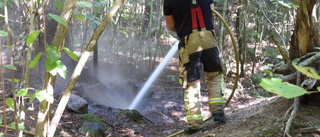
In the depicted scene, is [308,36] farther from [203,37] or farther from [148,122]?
[148,122]

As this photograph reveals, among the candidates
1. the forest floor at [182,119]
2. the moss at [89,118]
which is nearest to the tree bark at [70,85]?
the forest floor at [182,119]

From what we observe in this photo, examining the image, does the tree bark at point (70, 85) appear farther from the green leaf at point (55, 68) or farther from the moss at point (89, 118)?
the moss at point (89, 118)

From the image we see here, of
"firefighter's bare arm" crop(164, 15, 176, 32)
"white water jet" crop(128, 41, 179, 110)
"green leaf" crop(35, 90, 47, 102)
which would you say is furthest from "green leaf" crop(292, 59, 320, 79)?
"white water jet" crop(128, 41, 179, 110)

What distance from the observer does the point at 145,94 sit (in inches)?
351

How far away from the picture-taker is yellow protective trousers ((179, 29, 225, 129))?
3.38 meters

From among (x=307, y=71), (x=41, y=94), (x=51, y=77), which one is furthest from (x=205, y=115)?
(x=307, y=71)

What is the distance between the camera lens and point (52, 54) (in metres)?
1.91

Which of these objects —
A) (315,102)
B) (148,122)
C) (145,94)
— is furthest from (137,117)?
(315,102)

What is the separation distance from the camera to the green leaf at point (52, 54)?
1896 mm

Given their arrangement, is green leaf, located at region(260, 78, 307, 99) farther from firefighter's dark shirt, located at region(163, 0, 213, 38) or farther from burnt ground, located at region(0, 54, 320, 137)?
firefighter's dark shirt, located at region(163, 0, 213, 38)

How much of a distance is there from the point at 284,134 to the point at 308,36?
110cm

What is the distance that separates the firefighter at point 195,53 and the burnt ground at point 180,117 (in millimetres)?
267

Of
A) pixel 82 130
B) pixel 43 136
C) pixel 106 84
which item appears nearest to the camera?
pixel 43 136

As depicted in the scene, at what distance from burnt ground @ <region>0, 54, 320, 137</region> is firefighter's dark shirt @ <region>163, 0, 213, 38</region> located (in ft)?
3.86
